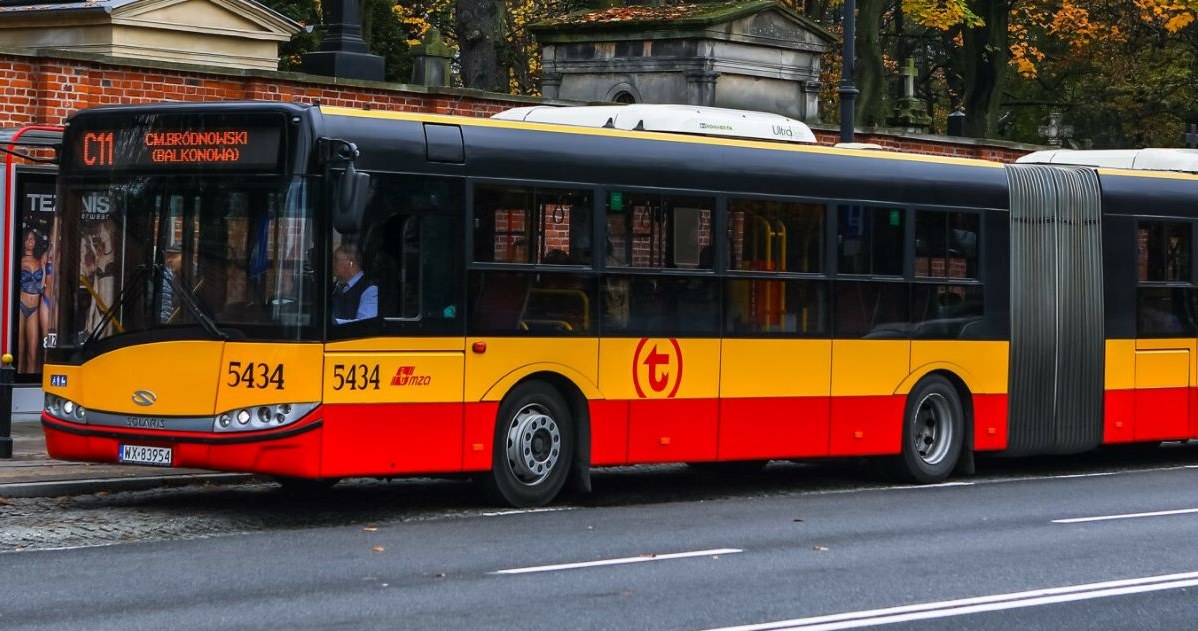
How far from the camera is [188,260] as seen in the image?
13367 millimetres

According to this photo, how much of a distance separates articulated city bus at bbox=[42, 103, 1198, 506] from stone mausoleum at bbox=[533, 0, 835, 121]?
7.70 m

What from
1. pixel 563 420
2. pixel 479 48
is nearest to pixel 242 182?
pixel 563 420

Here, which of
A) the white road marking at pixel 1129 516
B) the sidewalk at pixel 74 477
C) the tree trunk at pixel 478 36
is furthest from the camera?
the tree trunk at pixel 478 36

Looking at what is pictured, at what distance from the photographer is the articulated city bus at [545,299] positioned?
13.2 m

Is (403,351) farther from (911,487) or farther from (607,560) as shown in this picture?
(911,487)

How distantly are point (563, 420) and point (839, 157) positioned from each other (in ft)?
12.5

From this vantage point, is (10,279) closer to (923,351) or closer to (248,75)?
(248,75)

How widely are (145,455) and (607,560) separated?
3.47m

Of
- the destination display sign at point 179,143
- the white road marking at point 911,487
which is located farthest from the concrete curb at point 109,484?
the white road marking at point 911,487

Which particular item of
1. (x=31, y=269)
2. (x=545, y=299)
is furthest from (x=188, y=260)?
(x=31, y=269)

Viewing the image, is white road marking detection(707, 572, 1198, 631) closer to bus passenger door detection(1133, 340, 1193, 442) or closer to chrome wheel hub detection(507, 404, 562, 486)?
chrome wheel hub detection(507, 404, 562, 486)

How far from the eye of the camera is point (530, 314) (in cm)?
1454

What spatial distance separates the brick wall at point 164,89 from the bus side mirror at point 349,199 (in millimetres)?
6364

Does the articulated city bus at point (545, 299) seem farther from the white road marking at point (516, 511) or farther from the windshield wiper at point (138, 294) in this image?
the white road marking at point (516, 511)
